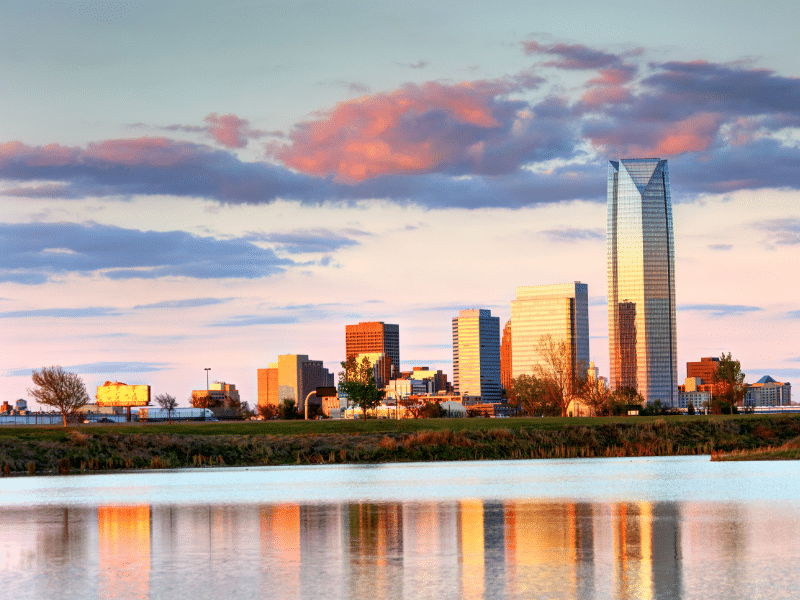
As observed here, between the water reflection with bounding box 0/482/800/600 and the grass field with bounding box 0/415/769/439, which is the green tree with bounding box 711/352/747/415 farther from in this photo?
the water reflection with bounding box 0/482/800/600

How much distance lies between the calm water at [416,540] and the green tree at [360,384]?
89817mm

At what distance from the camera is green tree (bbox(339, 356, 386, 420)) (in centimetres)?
13650

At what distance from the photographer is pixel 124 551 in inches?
949

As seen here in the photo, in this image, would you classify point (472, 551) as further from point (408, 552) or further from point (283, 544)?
point (283, 544)

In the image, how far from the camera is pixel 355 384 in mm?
137375

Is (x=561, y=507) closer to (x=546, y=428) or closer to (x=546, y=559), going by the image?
(x=546, y=559)

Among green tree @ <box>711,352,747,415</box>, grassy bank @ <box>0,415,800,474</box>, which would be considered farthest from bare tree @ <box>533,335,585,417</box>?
grassy bank @ <box>0,415,800,474</box>

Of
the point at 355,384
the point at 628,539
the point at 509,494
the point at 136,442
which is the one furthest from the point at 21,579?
the point at 355,384

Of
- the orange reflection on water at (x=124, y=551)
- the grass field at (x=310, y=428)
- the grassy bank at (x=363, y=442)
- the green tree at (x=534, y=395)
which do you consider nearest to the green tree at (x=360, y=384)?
the green tree at (x=534, y=395)

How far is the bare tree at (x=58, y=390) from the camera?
134 m

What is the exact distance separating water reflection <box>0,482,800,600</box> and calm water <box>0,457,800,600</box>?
0.05 metres

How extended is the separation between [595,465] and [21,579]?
46.6 m

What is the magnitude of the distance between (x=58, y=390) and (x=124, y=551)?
4543 inches

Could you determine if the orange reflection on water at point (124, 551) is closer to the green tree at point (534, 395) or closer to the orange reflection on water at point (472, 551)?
the orange reflection on water at point (472, 551)
